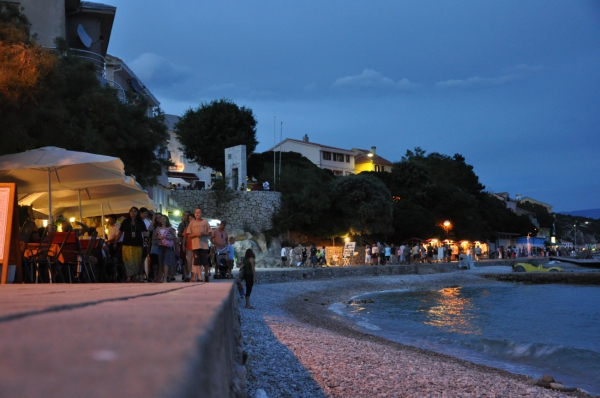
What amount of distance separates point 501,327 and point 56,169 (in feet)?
42.2

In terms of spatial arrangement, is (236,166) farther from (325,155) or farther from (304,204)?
(325,155)

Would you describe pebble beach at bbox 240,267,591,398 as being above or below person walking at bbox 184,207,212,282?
below

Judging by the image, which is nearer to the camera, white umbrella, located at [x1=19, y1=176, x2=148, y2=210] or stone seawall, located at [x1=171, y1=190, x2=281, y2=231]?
white umbrella, located at [x1=19, y1=176, x2=148, y2=210]

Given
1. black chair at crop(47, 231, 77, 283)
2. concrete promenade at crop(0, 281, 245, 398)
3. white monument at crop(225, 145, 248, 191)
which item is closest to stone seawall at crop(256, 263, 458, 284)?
white monument at crop(225, 145, 248, 191)

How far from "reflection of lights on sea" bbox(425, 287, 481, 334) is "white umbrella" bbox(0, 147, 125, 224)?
32.4 feet

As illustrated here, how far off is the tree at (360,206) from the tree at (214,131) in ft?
37.4

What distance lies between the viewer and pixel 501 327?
16781 mm

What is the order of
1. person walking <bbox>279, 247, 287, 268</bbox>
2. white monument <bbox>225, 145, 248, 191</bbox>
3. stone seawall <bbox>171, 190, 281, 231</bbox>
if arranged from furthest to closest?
white monument <bbox>225, 145, 248, 191</bbox>, stone seawall <bbox>171, 190, 281, 231</bbox>, person walking <bbox>279, 247, 287, 268</bbox>

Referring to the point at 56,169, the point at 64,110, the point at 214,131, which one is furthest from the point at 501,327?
the point at 214,131

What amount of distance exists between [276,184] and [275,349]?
3273 cm

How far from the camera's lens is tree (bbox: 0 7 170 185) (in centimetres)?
1119

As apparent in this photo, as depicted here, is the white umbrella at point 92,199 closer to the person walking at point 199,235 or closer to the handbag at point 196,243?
the person walking at point 199,235

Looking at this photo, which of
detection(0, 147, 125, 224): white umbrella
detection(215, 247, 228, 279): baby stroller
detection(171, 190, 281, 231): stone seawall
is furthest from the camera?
detection(171, 190, 281, 231): stone seawall

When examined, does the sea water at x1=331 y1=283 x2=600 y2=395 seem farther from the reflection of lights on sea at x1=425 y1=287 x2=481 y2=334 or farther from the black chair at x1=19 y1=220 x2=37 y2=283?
the black chair at x1=19 y1=220 x2=37 y2=283
